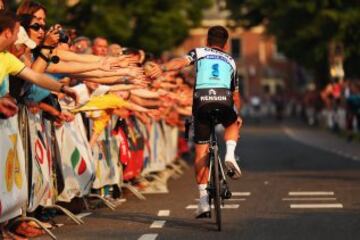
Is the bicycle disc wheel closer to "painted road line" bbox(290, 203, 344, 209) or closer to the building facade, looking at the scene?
"painted road line" bbox(290, 203, 344, 209)

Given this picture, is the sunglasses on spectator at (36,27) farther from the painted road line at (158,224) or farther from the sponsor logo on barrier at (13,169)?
the painted road line at (158,224)

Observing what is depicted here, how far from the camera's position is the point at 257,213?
1412 centimetres

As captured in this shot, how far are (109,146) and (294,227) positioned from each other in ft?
15.0

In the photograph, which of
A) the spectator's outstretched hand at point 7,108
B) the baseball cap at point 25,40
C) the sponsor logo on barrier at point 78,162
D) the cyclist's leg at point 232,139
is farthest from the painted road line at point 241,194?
the spectator's outstretched hand at point 7,108

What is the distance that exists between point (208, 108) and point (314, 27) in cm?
4531

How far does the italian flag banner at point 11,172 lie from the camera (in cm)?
1101

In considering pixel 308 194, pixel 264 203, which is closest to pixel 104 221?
pixel 264 203

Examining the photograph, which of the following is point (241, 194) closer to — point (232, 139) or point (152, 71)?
point (232, 139)

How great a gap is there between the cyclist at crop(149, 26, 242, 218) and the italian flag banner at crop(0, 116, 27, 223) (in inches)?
85.4

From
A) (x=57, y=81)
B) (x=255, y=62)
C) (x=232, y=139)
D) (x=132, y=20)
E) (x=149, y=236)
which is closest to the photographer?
(x=149, y=236)

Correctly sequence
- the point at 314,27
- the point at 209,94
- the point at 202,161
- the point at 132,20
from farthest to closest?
the point at 132,20 → the point at 314,27 → the point at 202,161 → the point at 209,94

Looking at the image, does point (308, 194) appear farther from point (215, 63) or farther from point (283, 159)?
point (283, 159)

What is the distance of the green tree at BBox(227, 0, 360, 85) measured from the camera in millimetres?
53906

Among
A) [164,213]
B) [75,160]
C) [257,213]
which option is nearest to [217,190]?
[257,213]
